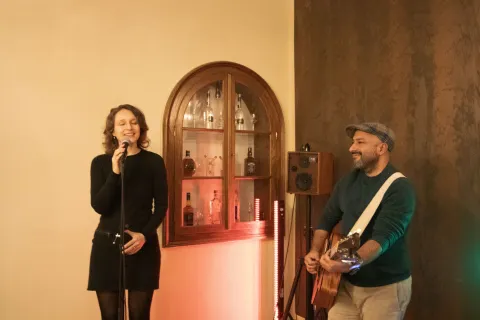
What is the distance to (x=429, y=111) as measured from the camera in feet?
8.93

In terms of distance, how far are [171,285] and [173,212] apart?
56 cm

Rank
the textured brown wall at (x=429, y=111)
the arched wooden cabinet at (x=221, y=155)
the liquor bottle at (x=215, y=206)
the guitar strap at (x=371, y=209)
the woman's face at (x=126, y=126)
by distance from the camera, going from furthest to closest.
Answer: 1. the liquor bottle at (x=215, y=206)
2. the arched wooden cabinet at (x=221, y=155)
3. the textured brown wall at (x=429, y=111)
4. the woman's face at (x=126, y=126)
5. the guitar strap at (x=371, y=209)

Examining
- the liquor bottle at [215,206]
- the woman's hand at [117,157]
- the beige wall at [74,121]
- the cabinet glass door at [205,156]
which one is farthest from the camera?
the liquor bottle at [215,206]

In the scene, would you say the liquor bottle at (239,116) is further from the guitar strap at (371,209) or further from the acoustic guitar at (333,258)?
the guitar strap at (371,209)

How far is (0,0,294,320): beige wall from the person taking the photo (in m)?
2.72

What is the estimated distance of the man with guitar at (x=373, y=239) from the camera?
207 centimetres

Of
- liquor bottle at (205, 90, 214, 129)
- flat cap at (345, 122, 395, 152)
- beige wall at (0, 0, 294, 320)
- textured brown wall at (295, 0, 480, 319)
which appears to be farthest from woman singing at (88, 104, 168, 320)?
textured brown wall at (295, 0, 480, 319)

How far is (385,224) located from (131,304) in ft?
4.75

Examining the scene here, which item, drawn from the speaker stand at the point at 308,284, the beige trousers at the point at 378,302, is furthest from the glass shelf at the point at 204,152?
the beige trousers at the point at 378,302

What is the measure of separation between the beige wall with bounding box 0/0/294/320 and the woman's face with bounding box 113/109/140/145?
2.17 feet

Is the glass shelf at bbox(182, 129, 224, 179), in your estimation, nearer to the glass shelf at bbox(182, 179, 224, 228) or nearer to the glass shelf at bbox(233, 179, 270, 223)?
the glass shelf at bbox(182, 179, 224, 228)

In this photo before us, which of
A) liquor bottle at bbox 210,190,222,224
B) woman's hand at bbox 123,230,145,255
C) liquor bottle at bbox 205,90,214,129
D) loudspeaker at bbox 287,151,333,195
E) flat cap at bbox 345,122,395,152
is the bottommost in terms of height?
woman's hand at bbox 123,230,145,255

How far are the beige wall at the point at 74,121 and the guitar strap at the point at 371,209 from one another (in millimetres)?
1564

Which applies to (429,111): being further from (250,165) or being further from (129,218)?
(129,218)
